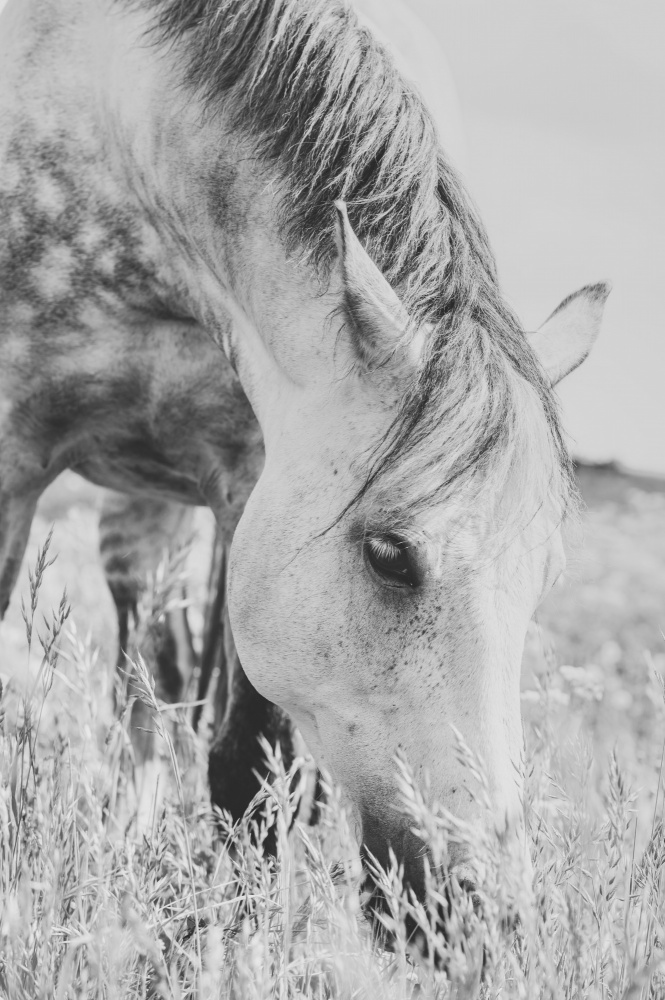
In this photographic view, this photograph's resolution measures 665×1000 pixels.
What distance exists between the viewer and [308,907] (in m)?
1.83

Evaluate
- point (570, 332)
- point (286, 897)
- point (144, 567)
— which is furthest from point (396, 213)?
point (144, 567)

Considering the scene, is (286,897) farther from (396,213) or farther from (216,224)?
(216,224)

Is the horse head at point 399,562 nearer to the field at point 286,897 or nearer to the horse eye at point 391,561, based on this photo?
the horse eye at point 391,561

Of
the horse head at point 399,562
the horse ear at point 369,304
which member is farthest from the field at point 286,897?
the horse ear at point 369,304

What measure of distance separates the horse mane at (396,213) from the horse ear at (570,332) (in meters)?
0.23

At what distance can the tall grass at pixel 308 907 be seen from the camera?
3.72 feet

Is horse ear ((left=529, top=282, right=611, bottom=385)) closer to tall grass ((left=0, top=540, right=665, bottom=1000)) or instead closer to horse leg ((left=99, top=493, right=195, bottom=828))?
tall grass ((left=0, top=540, right=665, bottom=1000))

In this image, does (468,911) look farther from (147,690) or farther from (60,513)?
(60,513)

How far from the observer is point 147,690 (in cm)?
160

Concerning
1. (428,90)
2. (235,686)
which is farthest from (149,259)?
(428,90)

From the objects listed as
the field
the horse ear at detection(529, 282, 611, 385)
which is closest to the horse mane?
the horse ear at detection(529, 282, 611, 385)

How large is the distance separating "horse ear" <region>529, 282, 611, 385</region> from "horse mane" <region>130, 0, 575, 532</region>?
0.23m

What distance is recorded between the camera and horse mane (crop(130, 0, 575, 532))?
5.72ft

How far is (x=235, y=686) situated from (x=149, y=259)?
3.89 feet
